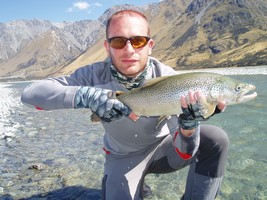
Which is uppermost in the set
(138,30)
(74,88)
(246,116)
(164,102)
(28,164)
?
(138,30)

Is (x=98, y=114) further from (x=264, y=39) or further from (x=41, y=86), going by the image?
(x=264, y=39)

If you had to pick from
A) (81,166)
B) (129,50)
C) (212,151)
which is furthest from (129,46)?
(81,166)

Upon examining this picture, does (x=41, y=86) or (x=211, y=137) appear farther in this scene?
(x=211, y=137)

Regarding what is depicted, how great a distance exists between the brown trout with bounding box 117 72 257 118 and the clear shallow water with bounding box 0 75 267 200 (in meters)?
2.57

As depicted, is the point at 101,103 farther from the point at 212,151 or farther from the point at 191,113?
the point at 212,151

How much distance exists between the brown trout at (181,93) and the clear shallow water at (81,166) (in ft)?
8.43

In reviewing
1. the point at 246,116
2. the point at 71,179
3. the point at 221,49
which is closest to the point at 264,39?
the point at 221,49

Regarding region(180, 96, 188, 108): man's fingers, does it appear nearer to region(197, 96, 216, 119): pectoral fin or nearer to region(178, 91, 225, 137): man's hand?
region(178, 91, 225, 137): man's hand

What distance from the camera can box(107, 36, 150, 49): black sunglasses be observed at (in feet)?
15.4

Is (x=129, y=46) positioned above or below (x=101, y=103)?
above

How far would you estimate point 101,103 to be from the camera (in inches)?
152

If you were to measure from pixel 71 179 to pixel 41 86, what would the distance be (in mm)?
3424

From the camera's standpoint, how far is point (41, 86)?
14.9 feet

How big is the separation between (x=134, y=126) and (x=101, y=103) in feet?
4.60
